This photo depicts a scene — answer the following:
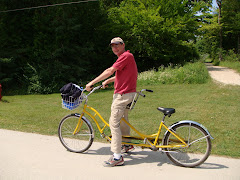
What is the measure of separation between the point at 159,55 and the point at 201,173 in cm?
1802

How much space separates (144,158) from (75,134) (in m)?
1.26

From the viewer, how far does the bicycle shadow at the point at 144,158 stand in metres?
4.10

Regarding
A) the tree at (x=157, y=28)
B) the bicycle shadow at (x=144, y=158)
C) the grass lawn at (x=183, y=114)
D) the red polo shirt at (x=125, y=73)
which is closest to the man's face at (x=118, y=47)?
the red polo shirt at (x=125, y=73)

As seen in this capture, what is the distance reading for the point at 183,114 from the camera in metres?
8.08

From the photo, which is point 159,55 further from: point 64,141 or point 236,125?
point 64,141

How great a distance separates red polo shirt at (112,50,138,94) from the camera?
403 cm

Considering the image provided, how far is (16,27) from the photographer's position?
765 inches

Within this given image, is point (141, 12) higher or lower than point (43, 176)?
higher

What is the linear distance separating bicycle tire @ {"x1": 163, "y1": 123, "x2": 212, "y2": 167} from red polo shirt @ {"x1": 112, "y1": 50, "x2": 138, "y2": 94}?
0.91m

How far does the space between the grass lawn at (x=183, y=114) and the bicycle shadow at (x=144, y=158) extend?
2.23 feet

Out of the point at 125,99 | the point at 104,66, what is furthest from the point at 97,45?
the point at 125,99

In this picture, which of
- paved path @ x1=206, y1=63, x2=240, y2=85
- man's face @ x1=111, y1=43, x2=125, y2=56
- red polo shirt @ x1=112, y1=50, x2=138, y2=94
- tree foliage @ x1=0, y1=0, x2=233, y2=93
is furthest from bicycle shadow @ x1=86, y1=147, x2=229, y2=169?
tree foliage @ x1=0, y1=0, x2=233, y2=93

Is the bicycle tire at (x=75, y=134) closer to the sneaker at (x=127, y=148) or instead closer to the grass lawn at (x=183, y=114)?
the sneaker at (x=127, y=148)

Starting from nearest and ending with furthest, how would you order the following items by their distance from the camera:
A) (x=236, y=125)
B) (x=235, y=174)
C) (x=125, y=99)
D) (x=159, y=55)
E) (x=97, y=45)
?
1. (x=235, y=174)
2. (x=125, y=99)
3. (x=236, y=125)
4. (x=159, y=55)
5. (x=97, y=45)
